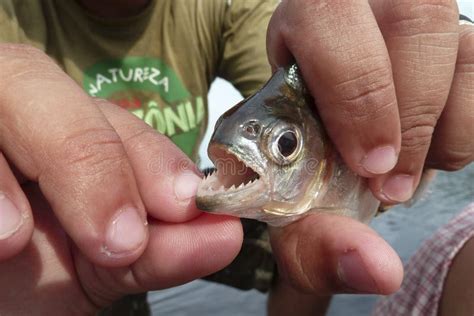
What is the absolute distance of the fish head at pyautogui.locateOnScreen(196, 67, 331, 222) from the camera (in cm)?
130

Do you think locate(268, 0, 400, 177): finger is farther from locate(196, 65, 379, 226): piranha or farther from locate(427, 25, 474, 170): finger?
locate(427, 25, 474, 170): finger

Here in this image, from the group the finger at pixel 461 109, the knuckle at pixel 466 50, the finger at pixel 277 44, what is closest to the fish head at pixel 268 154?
the finger at pixel 277 44

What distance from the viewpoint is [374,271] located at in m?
1.20

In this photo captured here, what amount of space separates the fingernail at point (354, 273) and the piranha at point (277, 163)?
0.26 m

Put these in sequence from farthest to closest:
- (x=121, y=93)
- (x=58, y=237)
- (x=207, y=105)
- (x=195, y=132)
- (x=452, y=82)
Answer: (x=207, y=105)
(x=195, y=132)
(x=121, y=93)
(x=452, y=82)
(x=58, y=237)

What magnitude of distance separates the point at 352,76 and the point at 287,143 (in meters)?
0.25

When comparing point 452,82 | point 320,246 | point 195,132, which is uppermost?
point 452,82

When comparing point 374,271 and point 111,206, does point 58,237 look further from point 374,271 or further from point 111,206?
point 374,271

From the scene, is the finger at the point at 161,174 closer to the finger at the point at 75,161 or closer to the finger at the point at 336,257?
the finger at the point at 75,161

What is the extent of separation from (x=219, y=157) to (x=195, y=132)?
5.56 feet

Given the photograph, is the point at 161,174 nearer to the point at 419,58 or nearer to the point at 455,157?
the point at 419,58

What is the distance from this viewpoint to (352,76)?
4.62 feet

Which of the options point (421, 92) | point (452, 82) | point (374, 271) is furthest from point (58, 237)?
point (452, 82)

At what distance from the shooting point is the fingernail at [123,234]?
3.68ft
